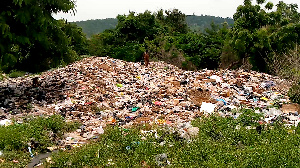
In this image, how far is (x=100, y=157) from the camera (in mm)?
4723

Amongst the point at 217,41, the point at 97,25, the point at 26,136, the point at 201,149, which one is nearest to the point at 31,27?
the point at 26,136

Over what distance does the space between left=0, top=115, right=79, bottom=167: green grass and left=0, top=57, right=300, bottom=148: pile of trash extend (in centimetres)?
32

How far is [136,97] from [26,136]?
3886 millimetres

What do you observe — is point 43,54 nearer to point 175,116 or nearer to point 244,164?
point 175,116

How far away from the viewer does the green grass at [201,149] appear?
4422 millimetres

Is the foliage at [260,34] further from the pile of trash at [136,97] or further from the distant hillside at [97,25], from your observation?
the distant hillside at [97,25]

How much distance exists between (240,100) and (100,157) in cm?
477

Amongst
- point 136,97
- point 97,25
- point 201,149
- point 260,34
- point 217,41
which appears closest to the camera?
point 201,149

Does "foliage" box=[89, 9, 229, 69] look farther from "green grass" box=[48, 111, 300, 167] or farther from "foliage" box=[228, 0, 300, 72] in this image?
"green grass" box=[48, 111, 300, 167]

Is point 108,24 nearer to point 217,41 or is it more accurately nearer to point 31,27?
point 217,41

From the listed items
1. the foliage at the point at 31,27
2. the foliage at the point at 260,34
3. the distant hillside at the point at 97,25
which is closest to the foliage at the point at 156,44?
the foliage at the point at 260,34

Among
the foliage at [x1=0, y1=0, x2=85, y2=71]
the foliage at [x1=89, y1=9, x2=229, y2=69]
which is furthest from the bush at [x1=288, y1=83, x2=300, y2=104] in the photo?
the foliage at [x1=89, y1=9, x2=229, y2=69]

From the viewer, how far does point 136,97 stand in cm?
877

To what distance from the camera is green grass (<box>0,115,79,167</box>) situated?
4879 mm
